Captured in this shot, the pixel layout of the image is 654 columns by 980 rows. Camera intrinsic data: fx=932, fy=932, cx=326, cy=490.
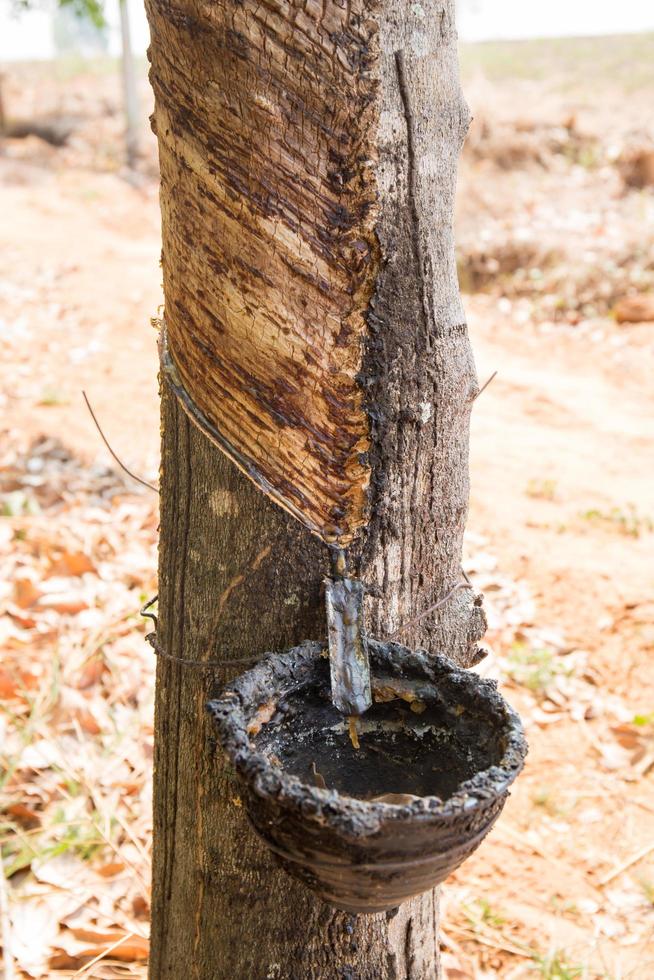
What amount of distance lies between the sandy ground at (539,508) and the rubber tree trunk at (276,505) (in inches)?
41.7

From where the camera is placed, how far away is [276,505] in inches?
60.4

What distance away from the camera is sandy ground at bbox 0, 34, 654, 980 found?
109 inches

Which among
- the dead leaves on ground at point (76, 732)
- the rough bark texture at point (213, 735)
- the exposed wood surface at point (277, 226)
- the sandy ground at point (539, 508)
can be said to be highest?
the exposed wood surface at point (277, 226)

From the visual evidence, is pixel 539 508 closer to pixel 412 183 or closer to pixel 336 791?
pixel 412 183

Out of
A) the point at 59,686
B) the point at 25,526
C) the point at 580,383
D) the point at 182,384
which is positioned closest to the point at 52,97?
the point at 580,383

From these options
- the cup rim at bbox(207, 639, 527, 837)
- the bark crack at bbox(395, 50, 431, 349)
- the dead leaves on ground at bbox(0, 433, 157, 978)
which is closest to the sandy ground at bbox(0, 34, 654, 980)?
the dead leaves on ground at bbox(0, 433, 157, 978)

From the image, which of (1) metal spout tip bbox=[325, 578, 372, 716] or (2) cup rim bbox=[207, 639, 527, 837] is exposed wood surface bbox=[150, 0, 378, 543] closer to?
(1) metal spout tip bbox=[325, 578, 372, 716]

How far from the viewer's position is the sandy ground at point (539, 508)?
109 inches

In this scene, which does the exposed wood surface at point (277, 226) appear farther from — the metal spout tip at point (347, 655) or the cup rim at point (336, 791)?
the cup rim at point (336, 791)

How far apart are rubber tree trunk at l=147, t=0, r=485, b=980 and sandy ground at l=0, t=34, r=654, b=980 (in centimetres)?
106

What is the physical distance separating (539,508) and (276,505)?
4004 mm

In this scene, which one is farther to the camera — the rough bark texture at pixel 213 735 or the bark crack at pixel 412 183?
the rough bark texture at pixel 213 735

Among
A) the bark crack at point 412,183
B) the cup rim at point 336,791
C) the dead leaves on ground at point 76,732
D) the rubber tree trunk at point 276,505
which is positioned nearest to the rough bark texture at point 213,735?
the rubber tree trunk at point 276,505

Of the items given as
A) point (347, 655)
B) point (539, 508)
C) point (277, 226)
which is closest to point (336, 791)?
point (347, 655)
